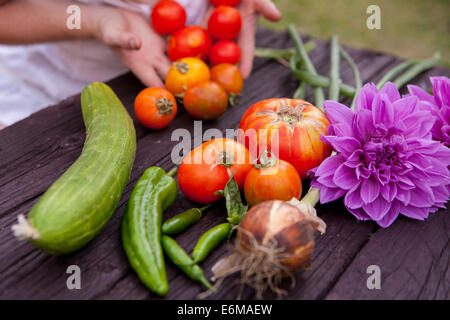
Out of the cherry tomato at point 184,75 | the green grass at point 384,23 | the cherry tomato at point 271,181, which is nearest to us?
the cherry tomato at point 271,181

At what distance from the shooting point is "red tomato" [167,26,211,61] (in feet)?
7.58

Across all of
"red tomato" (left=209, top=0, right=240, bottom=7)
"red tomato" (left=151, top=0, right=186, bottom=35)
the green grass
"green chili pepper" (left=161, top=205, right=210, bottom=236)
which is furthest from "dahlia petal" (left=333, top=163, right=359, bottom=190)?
the green grass

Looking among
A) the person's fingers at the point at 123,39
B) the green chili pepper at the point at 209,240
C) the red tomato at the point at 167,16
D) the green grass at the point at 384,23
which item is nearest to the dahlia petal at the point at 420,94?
the green chili pepper at the point at 209,240

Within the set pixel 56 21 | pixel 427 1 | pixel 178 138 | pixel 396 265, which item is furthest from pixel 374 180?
pixel 427 1

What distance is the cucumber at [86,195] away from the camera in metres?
1.14

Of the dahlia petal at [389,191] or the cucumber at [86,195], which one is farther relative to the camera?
the dahlia petal at [389,191]

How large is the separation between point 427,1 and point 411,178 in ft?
19.9

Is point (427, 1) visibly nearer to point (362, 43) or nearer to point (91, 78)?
point (362, 43)

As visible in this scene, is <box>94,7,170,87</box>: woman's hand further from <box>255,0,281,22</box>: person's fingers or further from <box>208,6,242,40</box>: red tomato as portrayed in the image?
<box>255,0,281,22</box>: person's fingers

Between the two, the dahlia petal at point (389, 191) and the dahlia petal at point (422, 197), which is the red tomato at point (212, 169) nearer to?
the dahlia petal at point (389, 191)

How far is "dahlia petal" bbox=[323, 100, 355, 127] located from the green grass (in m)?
4.19

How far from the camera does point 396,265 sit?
1308 millimetres

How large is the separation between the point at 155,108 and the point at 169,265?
0.86 metres

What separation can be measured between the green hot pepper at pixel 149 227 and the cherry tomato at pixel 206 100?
23.0 inches
